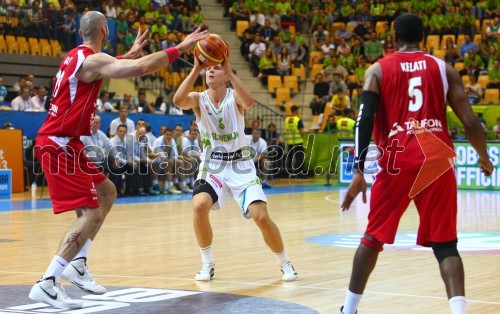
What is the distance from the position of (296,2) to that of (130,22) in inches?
329

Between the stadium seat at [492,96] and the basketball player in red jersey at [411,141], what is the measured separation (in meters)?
20.4

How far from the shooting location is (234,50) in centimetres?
3061

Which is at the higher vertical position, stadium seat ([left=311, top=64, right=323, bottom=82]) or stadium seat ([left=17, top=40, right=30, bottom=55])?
stadium seat ([left=17, top=40, right=30, bottom=55])

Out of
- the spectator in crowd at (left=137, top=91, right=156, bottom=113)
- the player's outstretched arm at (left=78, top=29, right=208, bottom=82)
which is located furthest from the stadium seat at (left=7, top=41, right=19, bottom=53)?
the player's outstretched arm at (left=78, top=29, right=208, bottom=82)

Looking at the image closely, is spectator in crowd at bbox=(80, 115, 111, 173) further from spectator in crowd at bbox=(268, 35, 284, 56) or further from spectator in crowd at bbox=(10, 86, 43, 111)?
spectator in crowd at bbox=(268, 35, 284, 56)

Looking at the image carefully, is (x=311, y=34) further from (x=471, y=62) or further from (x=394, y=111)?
(x=394, y=111)

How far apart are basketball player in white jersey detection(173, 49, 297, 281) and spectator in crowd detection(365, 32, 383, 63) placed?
20.5 m

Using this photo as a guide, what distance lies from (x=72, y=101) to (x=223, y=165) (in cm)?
205

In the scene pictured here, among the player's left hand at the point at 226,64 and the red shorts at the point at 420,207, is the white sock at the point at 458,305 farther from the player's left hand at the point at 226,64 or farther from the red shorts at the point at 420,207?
the player's left hand at the point at 226,64

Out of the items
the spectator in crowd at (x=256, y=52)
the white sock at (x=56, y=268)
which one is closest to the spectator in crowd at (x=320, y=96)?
the spectator in crowd at (x=256, y=52)

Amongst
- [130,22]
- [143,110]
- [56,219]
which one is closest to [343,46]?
[130,22]

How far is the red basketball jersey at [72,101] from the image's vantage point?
6.71 m

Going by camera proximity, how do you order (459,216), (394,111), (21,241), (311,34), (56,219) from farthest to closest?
(311,34)
(459,216)
(56,219)
(21,241)
(394,111)

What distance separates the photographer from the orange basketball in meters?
7.64
